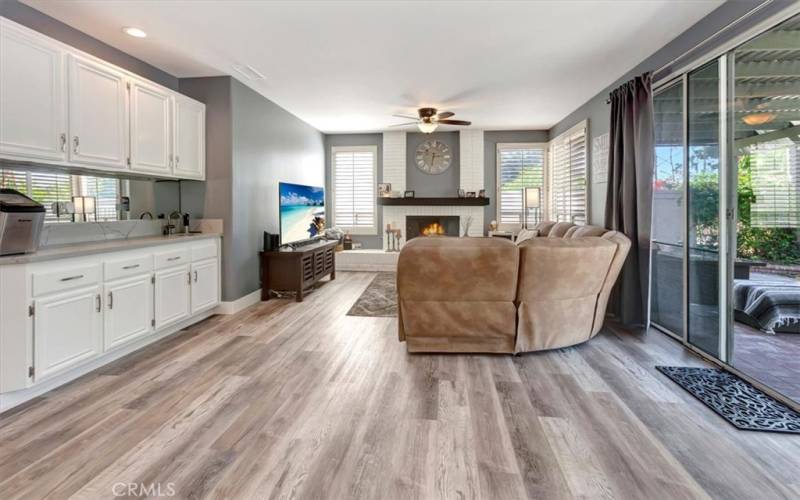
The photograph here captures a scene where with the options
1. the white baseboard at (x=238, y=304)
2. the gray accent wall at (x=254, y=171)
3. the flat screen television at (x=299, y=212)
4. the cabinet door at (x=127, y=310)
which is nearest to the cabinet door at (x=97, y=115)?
the cabinet door at (x=127, y=310)

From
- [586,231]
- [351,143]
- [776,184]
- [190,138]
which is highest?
[351,143]

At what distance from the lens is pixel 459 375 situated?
9.38 ft

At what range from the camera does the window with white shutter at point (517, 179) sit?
25.3 feet

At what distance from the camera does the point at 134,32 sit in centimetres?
331

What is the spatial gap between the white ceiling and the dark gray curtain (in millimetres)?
468

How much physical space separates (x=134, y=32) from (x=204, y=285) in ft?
7.71

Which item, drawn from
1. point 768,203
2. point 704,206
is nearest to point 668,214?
point 704,206

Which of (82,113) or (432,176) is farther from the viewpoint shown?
(432,176)

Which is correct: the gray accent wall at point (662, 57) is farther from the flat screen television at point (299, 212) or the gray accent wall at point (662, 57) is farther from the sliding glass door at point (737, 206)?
the flat screen television at point (299, 212)

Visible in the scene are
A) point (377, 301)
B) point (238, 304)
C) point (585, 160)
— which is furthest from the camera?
point (585, 160)

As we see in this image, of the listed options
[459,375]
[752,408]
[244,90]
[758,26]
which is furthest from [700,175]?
[244,90]

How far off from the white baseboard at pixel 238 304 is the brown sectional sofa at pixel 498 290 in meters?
2.30

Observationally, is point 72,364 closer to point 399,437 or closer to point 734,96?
point 399,437

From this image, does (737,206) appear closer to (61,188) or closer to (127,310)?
(127,310)
